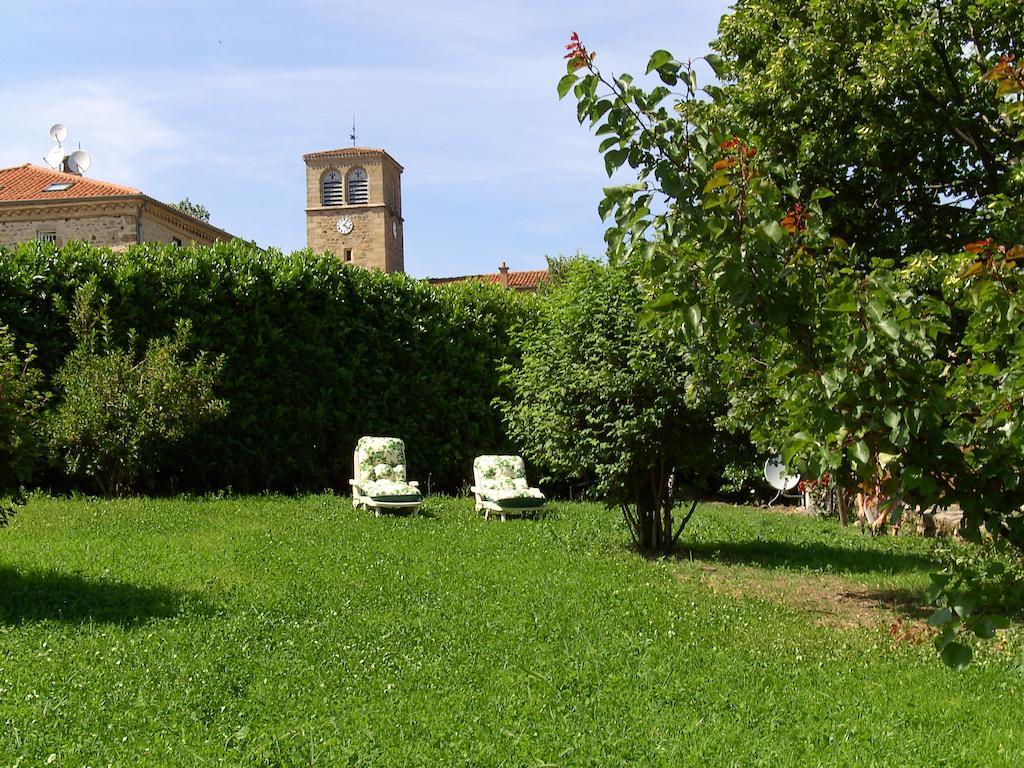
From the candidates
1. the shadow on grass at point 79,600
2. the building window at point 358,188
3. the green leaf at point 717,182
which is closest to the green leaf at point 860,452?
the green leaf at point 717,182

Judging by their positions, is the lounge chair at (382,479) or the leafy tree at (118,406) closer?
the leafy tree at (118,406)

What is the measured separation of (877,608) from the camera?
29.8 feet

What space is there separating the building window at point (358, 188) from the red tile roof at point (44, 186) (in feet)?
103

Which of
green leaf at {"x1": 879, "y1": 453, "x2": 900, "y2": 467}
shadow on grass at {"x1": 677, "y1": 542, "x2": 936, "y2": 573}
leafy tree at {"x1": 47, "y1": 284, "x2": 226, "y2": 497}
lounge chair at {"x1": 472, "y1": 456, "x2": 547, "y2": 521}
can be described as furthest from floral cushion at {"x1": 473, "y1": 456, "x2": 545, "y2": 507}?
green leaf at {"x1": 879, "y1": 453, "x2": 900, "y2": 467}

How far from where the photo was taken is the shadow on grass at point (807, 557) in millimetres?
11289

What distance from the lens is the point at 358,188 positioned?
67438 millimetres

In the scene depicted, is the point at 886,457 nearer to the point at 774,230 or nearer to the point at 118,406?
the point at 774,230

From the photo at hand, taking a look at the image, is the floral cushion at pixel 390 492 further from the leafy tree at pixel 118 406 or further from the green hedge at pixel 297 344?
the green hedge at pixel 297 344

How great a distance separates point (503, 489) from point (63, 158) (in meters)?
27.2

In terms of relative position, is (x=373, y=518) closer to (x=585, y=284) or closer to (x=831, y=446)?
(x=585, y=284)

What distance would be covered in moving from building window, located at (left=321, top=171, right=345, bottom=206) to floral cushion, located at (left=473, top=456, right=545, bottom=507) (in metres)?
54.5

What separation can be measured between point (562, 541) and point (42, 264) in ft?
27.5

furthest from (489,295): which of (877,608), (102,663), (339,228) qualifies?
(339,228)

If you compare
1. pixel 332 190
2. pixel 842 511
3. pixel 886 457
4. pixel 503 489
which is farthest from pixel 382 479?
pixel 332 190
